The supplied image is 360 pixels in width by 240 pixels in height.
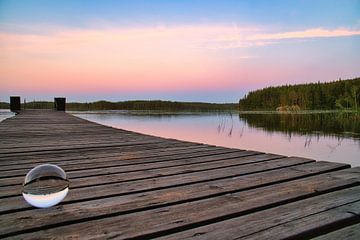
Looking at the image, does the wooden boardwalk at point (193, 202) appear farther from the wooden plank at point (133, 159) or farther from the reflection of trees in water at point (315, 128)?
the reflection of trees in water at point (315, 128)

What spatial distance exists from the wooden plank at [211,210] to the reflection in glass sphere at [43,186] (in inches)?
9.1

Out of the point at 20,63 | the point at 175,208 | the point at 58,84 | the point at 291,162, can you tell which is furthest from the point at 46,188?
the point at 58,84

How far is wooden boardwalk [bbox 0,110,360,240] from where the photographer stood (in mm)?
1242

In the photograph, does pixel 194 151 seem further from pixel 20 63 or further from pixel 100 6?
pixel 20 63

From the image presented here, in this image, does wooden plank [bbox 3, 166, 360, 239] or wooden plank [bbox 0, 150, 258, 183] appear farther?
wooden plank [bbox 0, 150, 258, 183]

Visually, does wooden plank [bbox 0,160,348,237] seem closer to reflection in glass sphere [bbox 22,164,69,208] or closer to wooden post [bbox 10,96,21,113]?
reflection in glass sphere [bbox 22,164,69,208]

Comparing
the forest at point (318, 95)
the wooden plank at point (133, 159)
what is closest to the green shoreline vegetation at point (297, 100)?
the forest at point (318, 95)

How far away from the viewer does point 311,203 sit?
5.17ft

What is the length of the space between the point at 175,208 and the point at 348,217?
0.82 meters

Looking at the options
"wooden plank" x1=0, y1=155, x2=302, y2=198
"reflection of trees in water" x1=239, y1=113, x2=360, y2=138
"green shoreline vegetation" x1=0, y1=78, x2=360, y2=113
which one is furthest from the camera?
"green shoreline vegetation" x1=0, y1=78, x2=360, y2=113

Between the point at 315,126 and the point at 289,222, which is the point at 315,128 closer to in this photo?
the point at 315,126

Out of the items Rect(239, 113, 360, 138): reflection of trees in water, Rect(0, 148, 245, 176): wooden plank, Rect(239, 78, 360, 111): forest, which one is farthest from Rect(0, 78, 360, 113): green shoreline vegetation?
Rect(0, 148, 245, 176): wooden plank

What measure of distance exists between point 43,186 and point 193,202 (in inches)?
30.2

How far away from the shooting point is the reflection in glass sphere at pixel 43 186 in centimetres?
144
